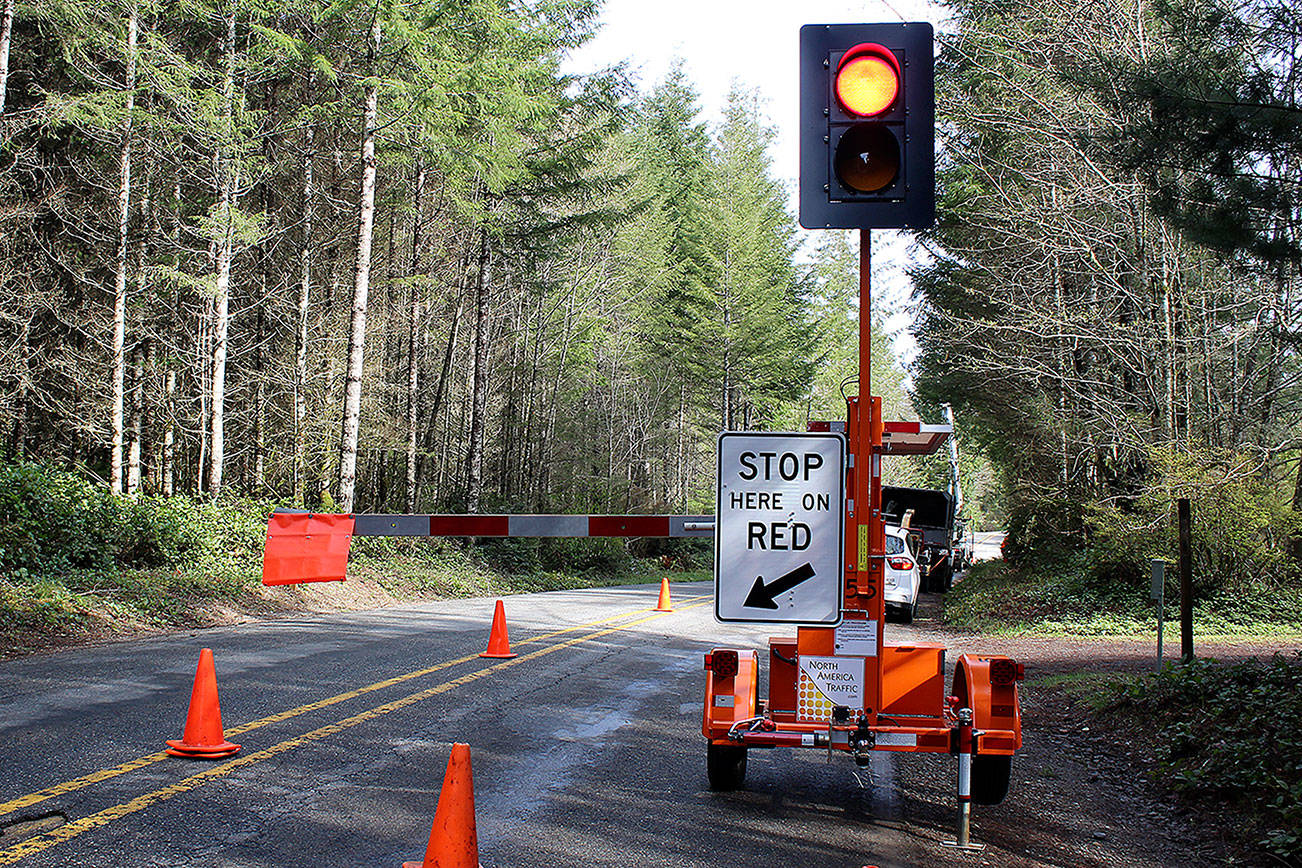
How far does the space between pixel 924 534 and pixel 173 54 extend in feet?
75.6

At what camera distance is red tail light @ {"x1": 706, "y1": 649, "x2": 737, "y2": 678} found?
20.2 ft

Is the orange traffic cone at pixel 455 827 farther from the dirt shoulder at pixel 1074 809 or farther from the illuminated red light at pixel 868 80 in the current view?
the illuminated red light at pixel 868 80

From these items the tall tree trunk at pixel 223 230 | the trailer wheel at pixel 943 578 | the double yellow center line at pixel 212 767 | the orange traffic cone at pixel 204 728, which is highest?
the tall tree trunk at pixel 223 230

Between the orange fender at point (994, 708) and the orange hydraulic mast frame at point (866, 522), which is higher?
the orange hydraulic mast frame at point (866, 522)

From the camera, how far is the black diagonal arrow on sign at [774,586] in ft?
16.9

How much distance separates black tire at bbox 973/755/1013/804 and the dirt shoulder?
0.10 metres

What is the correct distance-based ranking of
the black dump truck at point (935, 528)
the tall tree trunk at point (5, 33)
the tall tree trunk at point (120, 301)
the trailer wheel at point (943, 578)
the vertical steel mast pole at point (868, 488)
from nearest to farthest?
the vertical steel mast pole at point (868, 488)
the tall tree trunk at point (5, 33)
the tall tree trunk at point (120, 301)
the black dump truck at point (935, 528)
the trailer wheel at point (943, 578)

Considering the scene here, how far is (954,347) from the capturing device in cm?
2544

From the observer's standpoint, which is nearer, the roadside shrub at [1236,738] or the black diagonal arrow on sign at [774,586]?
the black diagonal arrow on sign at [774,586]

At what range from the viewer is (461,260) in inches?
1217

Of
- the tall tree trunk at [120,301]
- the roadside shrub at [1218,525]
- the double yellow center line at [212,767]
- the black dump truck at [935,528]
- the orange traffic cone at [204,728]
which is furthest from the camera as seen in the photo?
the black dump truck at [935,528]

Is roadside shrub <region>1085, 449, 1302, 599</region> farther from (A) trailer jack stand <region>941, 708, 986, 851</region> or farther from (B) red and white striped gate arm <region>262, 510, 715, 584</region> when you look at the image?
(A) trailer jack stand <region>941, 708, 986, 851</region>

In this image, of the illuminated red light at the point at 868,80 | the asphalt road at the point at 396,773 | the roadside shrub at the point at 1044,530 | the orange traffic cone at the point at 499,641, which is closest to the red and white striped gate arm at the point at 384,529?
the orange traffic cone at the point at 499,641

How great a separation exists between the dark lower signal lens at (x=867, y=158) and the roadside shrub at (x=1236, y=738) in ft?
13.1
